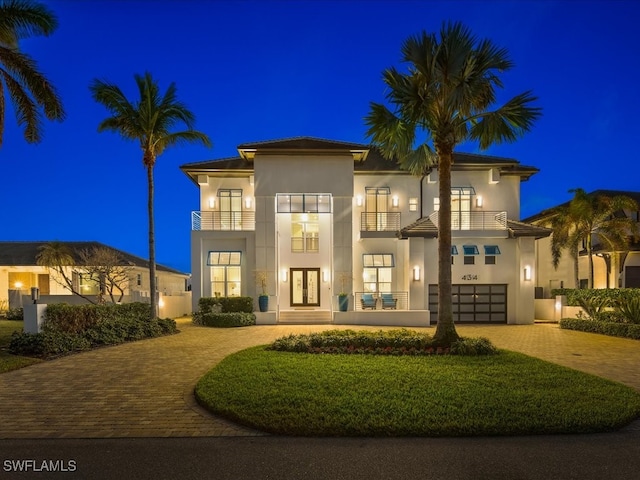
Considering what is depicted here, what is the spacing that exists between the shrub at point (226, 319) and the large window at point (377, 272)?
6570 millimetres

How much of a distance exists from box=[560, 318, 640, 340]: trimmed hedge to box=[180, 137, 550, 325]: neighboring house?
2725 millimetres

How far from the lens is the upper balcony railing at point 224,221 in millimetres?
20359

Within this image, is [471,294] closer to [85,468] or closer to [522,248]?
[522,248]

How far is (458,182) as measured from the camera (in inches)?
825

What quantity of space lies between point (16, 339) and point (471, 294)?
62.5 feet

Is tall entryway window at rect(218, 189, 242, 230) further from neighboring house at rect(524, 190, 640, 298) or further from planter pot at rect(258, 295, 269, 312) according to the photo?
neighboring house at rect(524, 190, 640, 298)

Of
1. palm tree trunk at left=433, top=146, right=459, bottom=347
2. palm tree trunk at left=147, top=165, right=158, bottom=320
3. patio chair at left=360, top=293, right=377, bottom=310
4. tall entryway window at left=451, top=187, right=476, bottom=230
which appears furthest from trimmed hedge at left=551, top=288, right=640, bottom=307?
palm tree trunk at left=147, top=165, right=158, bottom=320

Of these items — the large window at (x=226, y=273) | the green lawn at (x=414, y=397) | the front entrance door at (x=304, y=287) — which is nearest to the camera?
the green lawn at (x=414, y=397)

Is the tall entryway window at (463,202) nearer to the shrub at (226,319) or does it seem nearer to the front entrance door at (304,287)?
the front entrance door at (304,287)

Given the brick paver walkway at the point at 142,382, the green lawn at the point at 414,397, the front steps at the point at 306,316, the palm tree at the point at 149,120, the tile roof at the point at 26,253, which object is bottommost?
the front steps at the point at 306,316

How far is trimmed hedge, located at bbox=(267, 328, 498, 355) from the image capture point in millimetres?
9625

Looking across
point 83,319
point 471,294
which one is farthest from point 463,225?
point 83,319

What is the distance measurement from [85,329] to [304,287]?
10.9 metres

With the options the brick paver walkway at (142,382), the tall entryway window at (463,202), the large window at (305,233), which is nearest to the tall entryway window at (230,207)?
the large window at (305,233)
